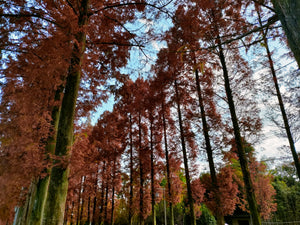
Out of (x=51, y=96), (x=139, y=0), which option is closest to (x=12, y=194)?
(x=51, y=96)

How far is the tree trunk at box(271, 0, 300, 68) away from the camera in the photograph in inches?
57.8

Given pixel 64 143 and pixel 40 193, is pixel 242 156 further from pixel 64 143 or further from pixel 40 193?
pixel 40 193

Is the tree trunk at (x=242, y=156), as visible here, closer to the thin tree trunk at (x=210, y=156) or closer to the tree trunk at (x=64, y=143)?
the thin tree trunk at (x=210, y=156)

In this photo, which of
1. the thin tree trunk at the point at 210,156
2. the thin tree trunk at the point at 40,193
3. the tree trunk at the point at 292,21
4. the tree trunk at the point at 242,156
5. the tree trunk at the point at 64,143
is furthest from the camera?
the thin tree trunk at the point at 210,156

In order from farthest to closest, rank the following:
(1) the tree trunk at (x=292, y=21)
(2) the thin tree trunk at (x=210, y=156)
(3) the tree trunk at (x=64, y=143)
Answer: (2) the thin tree trunk at (x=210, y=156) → (3) the tree trunk at (x=64, y=143) → (1) the tree trunk at (x=292, y=21)

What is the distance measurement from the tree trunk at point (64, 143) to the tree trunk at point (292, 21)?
3548 millimetres

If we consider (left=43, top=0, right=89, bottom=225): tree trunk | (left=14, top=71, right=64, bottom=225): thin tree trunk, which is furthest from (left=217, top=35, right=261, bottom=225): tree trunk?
(left=14, top=71, right=64, bottom=225): thin tree trunk

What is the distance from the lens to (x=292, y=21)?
152cm


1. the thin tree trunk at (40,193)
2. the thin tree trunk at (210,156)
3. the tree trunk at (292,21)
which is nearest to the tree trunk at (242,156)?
the thin tree trunk at (210,156)

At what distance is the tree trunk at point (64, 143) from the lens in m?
2.96

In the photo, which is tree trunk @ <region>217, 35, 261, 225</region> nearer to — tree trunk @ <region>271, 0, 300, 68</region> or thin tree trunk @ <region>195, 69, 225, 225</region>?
thin tree trunk @ <region>195, 69, 225, 225</region>

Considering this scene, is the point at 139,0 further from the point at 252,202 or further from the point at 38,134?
the point at 252,202

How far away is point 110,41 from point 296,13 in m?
4.64

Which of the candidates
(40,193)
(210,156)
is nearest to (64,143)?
(40,193)
